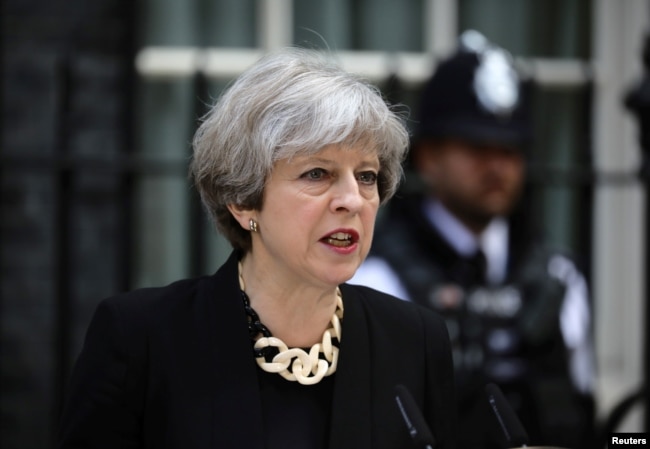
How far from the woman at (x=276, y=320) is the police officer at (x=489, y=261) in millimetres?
1941

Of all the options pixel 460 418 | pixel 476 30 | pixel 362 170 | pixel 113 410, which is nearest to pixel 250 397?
pixel 113 410

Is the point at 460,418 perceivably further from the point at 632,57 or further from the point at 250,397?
the point at 632,57

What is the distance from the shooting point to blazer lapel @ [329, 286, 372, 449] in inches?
101

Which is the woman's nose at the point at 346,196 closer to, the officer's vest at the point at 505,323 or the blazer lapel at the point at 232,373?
the blazer lapel at the point at 232,373

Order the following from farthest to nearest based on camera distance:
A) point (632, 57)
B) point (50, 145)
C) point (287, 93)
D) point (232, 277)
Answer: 1. point (632, 57)
2. point (50, 145)
3. point (232, 277)
4. point (287, 93)

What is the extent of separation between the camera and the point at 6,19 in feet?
18.6

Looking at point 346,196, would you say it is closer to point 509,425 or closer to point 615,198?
point 509,425

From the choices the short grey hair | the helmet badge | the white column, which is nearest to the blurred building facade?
Result: the white column

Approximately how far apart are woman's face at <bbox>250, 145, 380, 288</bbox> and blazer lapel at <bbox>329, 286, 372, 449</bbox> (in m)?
0.18

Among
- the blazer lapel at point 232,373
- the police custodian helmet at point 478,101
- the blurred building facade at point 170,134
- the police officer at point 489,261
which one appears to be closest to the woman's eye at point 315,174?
the blazer lapel at point 232,373

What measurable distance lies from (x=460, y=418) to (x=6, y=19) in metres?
2.80

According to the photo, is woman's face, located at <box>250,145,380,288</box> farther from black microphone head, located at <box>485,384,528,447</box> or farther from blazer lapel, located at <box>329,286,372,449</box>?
black microphone head, located at <box>485,384,528,447</box>

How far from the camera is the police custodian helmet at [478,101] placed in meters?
4.92

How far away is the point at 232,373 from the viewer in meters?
2.55
